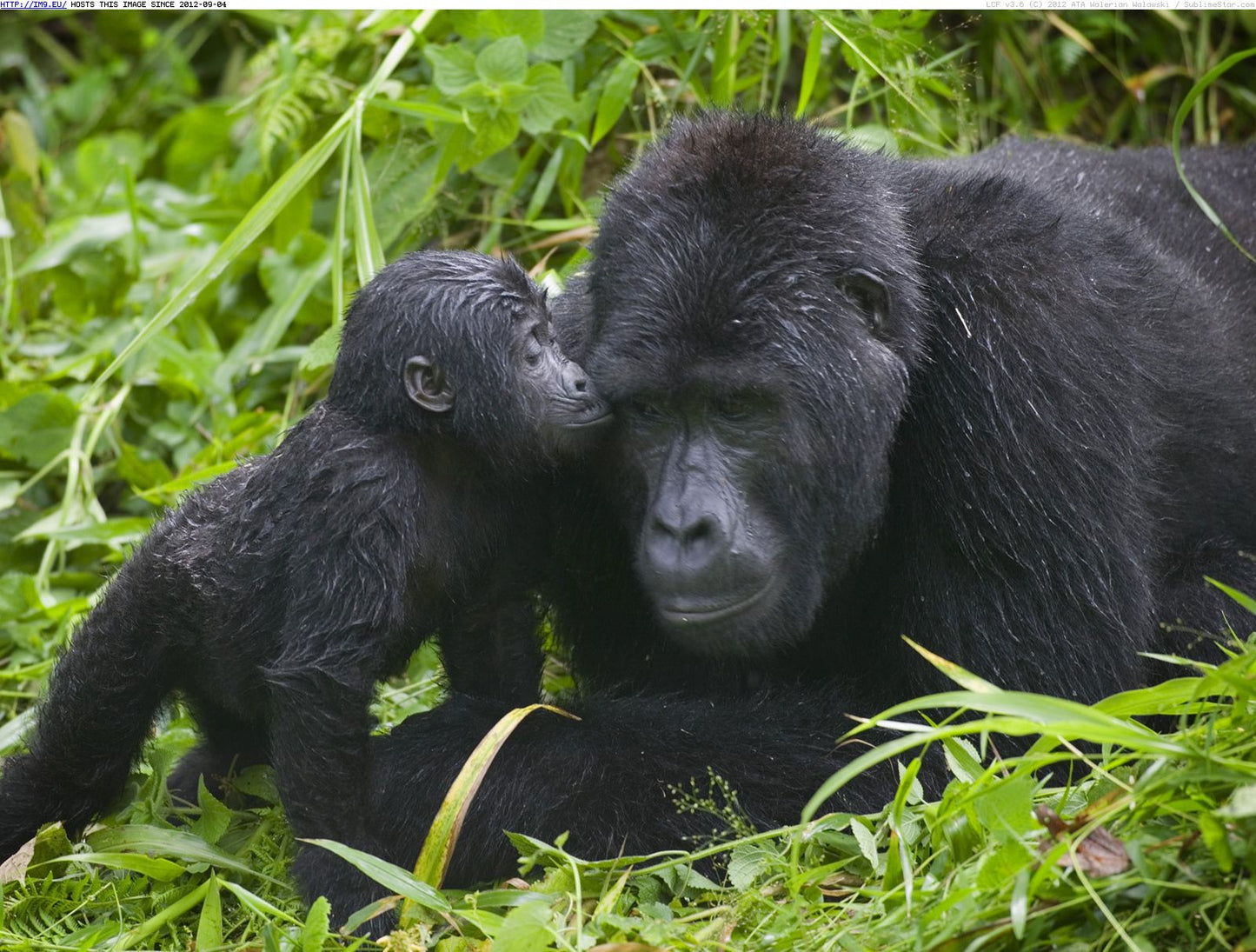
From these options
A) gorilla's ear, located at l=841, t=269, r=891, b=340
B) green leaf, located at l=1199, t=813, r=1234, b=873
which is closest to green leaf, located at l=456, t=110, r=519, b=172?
gorilla's ear, located at l=841, t=269, r=891, b=340

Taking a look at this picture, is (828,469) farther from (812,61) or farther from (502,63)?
(502,63)

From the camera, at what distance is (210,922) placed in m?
3.51

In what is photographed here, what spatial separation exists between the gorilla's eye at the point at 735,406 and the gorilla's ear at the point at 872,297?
378 millimetres

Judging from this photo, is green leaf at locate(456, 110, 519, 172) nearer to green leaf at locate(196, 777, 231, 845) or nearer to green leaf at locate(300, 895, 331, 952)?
green leaf at locate(196, 777, 231, 845)

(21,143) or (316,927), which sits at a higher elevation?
(21,143)

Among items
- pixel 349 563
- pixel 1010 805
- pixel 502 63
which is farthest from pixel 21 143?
pixel 1010 805

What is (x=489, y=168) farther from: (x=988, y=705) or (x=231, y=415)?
(x=988, y=705)

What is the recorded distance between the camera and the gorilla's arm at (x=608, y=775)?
3627 mm

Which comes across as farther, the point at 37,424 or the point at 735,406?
the point at 37,424

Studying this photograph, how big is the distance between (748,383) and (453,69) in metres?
2.62

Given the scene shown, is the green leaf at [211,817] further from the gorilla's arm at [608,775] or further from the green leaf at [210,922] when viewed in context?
the gorilla's arm at [608,775]

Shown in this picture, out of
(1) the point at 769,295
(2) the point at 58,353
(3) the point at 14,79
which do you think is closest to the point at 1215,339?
(1) the point at 769,295

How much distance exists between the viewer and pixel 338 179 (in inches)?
264

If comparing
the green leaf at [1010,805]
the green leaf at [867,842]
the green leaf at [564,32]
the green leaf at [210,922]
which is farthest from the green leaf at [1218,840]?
the green leaf at [564,32]
